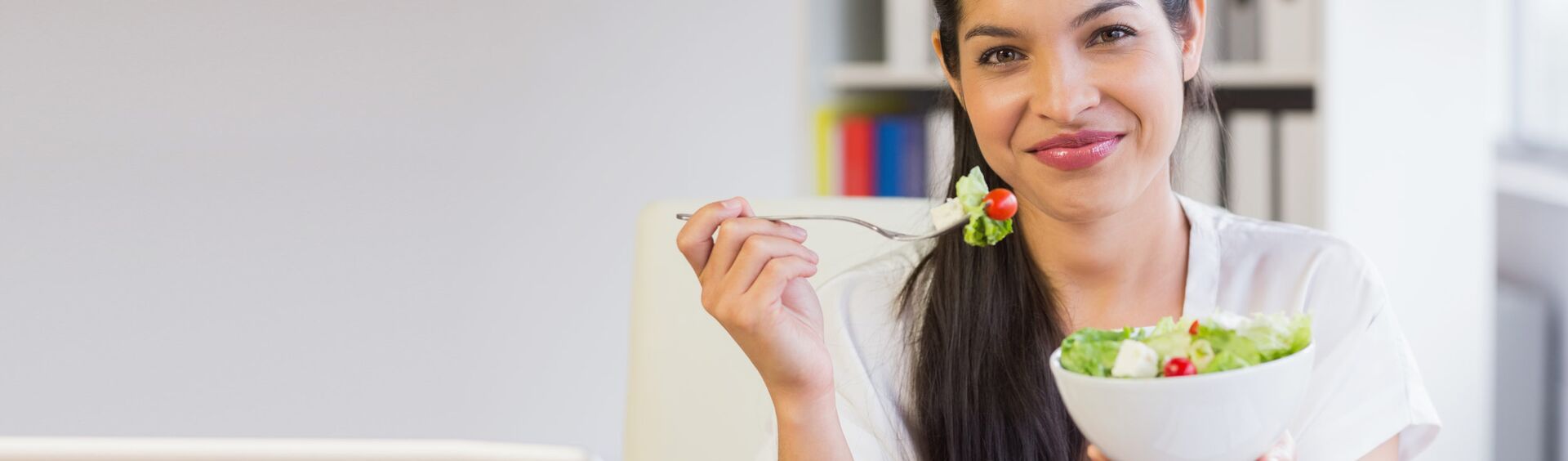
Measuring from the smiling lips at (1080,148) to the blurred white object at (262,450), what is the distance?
0.79m

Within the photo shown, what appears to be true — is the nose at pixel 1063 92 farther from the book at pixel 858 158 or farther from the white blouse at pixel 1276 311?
the book at pixel 858 158

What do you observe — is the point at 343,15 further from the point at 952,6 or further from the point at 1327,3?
the point at 1327,3

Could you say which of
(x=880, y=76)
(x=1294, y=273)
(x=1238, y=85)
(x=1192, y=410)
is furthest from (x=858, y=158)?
(x=1192, y=410)

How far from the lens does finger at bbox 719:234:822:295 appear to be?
3.13 feet

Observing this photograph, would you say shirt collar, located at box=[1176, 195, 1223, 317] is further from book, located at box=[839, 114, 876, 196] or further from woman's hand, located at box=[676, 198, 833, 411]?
book, located at box=[839, 114, 876, 196]

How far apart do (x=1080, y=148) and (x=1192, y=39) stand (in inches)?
7.9

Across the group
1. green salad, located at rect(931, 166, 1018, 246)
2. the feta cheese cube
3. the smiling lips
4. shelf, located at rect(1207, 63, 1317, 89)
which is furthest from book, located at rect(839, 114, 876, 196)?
the feta cheese cube

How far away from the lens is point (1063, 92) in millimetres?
1122

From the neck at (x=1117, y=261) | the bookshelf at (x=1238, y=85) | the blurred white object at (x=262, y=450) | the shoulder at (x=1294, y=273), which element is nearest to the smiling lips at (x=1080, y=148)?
the neck at (x=1117, y=261)

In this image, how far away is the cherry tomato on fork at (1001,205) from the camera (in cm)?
100

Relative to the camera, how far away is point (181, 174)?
1.50 meters

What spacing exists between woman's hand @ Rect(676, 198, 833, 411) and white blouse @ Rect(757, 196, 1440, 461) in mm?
165

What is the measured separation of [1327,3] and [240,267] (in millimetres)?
1622

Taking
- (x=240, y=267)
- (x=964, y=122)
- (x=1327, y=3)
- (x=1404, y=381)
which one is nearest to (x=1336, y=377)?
(x=1404, y=381)
